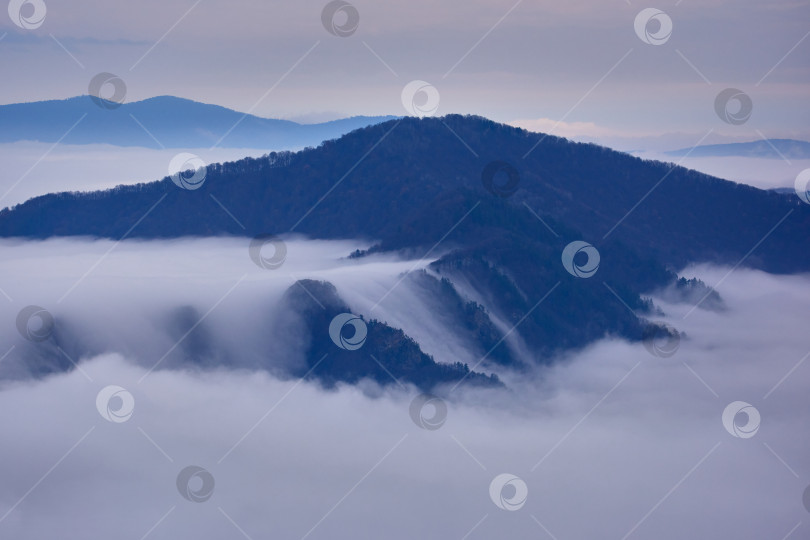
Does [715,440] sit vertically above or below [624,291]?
below

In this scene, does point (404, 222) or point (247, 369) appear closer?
point (247, 369)

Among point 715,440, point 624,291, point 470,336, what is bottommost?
point 470,336

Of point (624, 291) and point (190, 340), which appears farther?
point (624, 291)

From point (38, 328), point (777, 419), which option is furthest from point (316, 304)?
point (777, 419)

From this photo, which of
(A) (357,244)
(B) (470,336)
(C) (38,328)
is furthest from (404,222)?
(C) (38,328)

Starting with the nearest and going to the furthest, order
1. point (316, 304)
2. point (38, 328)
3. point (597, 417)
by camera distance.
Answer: point (316, 304) → point (38, 328) → point (597, 417)

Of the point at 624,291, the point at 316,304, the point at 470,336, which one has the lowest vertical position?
the point at 316,304

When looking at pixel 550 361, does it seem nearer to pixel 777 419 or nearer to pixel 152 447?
pixel 777 419

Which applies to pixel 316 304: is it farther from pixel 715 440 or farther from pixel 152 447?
pixel 715 440

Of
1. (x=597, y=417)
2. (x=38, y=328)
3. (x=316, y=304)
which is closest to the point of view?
(x=316, y=304)
